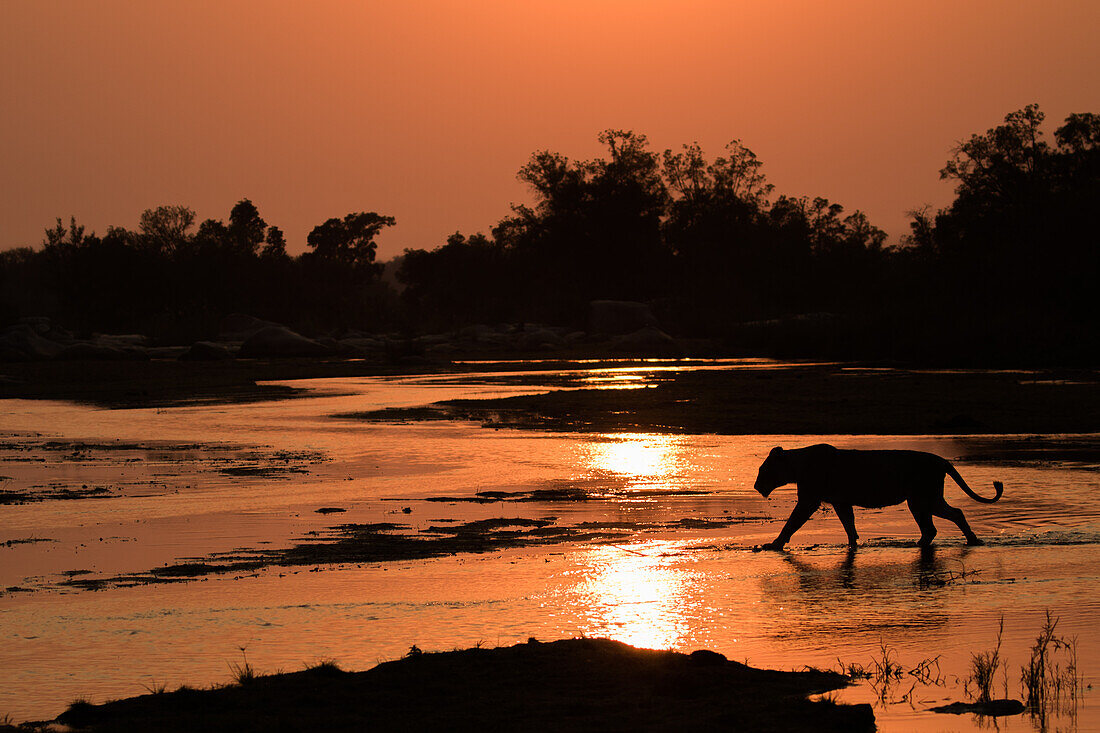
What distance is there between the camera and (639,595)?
8.69 metres

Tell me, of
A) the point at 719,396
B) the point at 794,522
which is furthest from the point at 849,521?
the point at 719,396

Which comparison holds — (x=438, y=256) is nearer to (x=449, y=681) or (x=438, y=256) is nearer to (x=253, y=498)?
(x=253, y=498)

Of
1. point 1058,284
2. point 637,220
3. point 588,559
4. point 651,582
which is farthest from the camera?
point 637,220

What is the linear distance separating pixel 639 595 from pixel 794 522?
248 centimetres

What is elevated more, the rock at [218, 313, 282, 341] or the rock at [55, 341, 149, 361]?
the rock at [218, 313, 282, 341]

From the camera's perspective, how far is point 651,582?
9117 mm

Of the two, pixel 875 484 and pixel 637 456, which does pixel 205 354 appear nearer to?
pixel 637 456

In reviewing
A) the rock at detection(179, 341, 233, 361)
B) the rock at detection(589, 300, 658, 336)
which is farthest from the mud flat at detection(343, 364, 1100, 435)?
the rock at detection(589, 300, 658, 336)

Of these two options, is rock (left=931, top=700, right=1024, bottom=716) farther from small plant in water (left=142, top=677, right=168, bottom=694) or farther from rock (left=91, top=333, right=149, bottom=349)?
rock (left=91, top=333, right=149, bottom=349)

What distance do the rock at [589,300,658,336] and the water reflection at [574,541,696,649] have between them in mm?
62520

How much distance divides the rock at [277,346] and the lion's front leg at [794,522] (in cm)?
4818

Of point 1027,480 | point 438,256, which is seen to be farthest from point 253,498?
point 438,256

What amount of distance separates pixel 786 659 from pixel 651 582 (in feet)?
7.42

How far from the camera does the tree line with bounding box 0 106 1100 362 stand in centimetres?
5031
